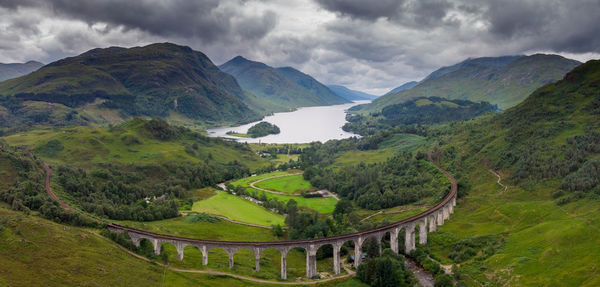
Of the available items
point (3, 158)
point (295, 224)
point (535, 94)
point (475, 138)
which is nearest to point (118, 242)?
point (295, 224)

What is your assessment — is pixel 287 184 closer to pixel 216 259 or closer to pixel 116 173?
pixel 116 173

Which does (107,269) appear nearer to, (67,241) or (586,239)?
(67,241)

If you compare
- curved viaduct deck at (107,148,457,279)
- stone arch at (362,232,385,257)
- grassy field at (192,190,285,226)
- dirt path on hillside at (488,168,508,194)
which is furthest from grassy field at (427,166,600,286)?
grassy field at (192,190,285,226)

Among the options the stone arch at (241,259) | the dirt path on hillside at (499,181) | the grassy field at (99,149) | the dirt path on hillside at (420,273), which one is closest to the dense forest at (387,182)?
the dirt path on hillside at (499,181)

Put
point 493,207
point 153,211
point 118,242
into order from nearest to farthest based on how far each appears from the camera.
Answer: point 118,242
point 493,207
point 153,211

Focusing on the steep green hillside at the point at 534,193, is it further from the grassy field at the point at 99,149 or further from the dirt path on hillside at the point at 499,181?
the grassy field at the point at 99,149

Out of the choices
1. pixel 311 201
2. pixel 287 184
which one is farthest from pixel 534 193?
pixel 287 184
